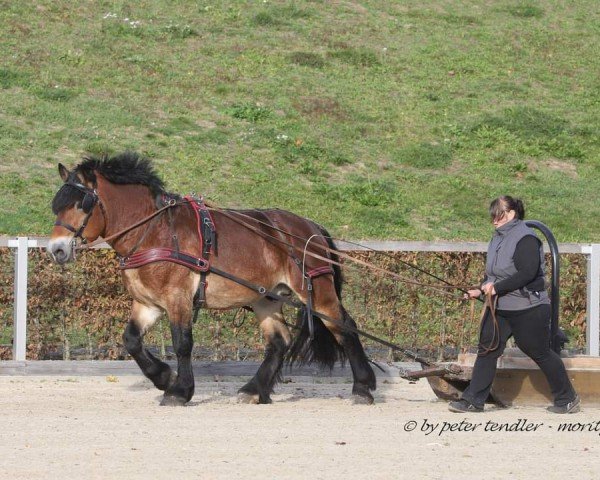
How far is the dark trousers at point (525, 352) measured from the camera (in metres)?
8.40

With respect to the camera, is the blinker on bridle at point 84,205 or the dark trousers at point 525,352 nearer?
the dark trousers at point 525,352

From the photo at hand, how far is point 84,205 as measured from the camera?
8.70 meters

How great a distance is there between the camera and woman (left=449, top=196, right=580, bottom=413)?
838cm

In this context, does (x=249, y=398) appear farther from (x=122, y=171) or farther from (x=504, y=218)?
(x=504, y=218)

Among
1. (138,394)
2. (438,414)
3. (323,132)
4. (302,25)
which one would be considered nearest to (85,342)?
(138,394)

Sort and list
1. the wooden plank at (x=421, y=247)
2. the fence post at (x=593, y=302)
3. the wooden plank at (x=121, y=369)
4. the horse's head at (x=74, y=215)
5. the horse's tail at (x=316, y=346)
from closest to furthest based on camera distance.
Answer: the horse's head at (x=74, y=215), the horse's tail at (x=316, y=346), the wooden plank at (x=121, y=369), the wooden plank at (x=421, y=247), the fence post at (x=593, y=302)

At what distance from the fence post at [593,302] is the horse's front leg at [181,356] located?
185 inches

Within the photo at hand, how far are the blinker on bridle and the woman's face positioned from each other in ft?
10.4

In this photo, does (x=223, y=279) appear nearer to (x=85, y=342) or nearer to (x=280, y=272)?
(x=280, y=272)

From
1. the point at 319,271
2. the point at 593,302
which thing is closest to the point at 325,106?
the point at 593,302

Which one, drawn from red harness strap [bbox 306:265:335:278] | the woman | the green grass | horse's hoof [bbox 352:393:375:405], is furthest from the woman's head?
the green grass

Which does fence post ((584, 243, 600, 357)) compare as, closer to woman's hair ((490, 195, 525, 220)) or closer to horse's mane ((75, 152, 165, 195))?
woman's hair ((490, 195, 525, 220))

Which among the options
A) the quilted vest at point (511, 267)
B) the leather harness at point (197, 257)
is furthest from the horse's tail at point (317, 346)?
the quilted vest at point (511, 267)

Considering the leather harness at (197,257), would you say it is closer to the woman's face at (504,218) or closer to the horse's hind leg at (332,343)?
the horse's hind leg at (332,343)
